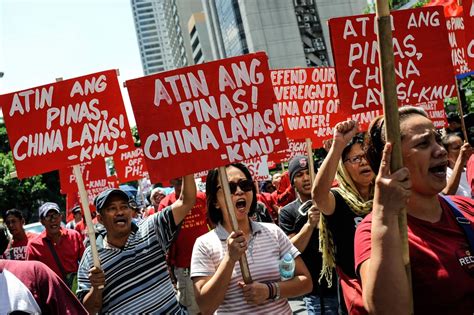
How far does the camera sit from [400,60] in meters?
4.96

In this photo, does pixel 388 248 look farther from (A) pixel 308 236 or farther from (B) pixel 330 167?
(A) pixel 308 236

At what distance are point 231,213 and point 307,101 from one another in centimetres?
329

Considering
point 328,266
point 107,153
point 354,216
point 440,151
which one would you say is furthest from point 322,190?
point 107,153

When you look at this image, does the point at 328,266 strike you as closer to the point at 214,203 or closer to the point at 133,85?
the point at 214,203

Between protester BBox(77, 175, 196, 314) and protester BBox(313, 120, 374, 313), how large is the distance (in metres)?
0.95

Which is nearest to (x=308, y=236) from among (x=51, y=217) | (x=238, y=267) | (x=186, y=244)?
(x=238, y=267)

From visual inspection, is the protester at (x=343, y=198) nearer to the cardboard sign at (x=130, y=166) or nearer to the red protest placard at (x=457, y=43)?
the red protest placard at (x=457, y=43)

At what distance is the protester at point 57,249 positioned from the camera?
7.74m

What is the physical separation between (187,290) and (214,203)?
377cm

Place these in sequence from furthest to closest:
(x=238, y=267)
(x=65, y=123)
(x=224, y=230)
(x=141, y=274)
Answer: (x=65, y=123) < (x=141, y=274) < (x=224, y=230) < (x=238, y=267)

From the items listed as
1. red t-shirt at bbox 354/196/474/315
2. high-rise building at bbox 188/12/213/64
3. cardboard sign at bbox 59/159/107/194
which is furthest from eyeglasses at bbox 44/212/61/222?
high-rise building at bbox 188/12/213/64

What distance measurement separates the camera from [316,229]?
520 cm

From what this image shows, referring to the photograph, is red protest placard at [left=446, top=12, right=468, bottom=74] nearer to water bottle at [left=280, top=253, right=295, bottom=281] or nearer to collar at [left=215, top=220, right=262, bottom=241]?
collar at [left=215, top=220, right=262, bottom=241]

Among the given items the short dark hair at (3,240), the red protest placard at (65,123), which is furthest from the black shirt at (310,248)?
the short dark hair at (3,240)
